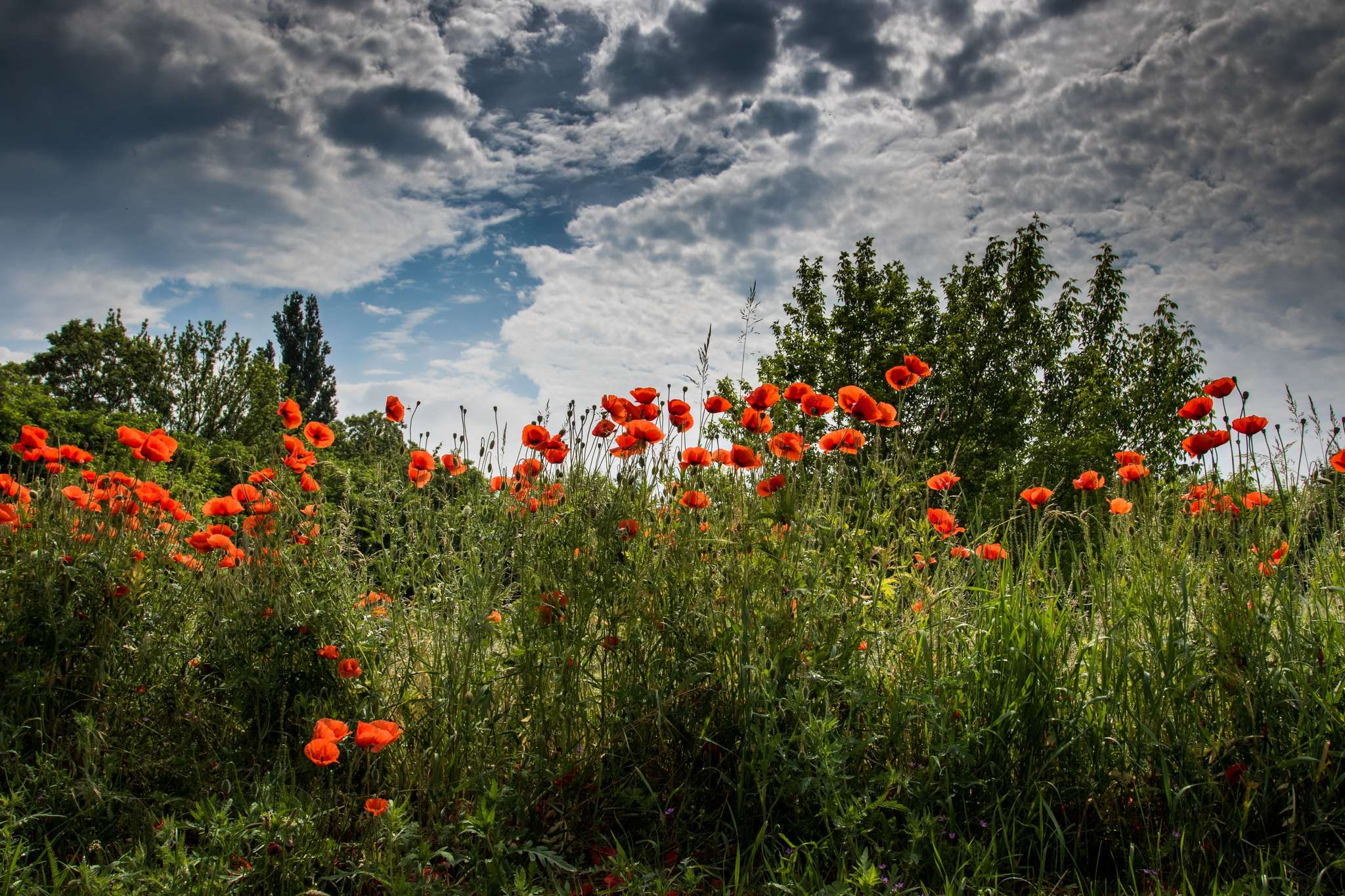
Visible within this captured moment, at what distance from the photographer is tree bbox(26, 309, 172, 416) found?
2211 centimetres

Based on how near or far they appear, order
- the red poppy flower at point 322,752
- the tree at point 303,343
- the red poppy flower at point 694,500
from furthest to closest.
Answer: the tree at point 303,343 → the red poppy flower at point 694,500 → the red poppy flower at point 322,752

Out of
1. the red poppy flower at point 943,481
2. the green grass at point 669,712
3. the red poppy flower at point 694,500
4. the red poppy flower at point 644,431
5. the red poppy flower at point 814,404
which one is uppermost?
the red poppy flower at point 814,404

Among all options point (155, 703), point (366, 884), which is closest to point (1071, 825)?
point (366, 884)

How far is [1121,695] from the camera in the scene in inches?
94.7

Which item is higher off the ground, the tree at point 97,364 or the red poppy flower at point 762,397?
the tree at point 97,364

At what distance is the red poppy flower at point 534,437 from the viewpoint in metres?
2.74

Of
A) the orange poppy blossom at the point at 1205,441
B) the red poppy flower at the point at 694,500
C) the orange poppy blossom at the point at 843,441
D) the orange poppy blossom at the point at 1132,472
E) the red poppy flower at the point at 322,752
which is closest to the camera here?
the red poppy flower at the point at 322,752

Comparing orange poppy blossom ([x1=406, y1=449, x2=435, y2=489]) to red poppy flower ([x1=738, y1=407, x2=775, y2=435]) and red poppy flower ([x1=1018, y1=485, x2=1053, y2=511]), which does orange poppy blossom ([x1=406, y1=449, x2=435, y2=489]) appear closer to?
red poppy flower ([x1=738, y1=407, x2=775, y2=435])

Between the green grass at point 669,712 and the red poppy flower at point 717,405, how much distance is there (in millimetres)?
269

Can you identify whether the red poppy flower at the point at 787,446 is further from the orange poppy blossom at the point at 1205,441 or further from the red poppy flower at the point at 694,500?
the orange poppy blossom at the point at 1205,441

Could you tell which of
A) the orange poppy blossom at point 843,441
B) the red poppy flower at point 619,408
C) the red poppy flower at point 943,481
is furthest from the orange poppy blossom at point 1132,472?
the red poppy flower at point 619,408

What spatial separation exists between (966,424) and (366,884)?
44.6 ft

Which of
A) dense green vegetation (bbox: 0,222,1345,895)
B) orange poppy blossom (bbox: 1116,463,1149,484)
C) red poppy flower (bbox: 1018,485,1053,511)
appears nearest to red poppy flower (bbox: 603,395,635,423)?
dense green vegetation (bbox: 0,222,1345,895)

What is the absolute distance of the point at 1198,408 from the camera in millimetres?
2863
